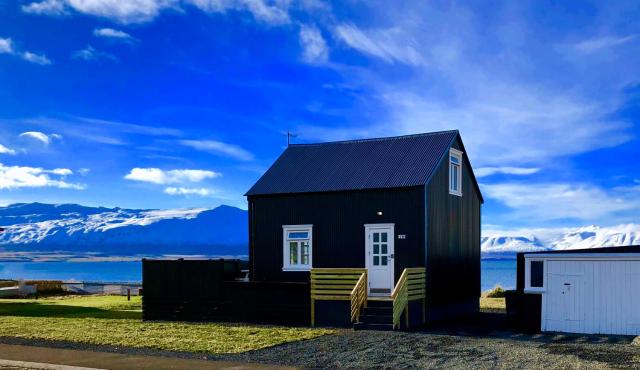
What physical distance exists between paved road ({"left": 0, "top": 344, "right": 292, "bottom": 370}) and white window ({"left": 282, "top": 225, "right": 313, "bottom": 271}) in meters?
10.3

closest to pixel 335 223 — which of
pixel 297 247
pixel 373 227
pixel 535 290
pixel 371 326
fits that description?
pixel 373 227

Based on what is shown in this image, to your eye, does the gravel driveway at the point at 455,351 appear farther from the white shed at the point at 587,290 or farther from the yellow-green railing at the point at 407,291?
the yellow-green railing at the point at 407,291

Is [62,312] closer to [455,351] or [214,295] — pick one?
[214,295]

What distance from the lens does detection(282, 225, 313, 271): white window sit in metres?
25.5

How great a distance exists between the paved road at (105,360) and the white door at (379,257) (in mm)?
10147

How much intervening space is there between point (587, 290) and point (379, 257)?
6904 mm

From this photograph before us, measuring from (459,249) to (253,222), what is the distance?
7945 millimetres

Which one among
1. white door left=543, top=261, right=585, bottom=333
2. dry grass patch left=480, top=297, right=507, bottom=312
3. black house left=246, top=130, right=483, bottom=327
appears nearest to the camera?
white door left=543, top=261, right=585, bottom=333

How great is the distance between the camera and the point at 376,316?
21.4 m

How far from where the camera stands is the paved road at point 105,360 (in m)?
14.3

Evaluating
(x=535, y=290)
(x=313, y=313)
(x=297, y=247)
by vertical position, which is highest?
(x=297, y=247)

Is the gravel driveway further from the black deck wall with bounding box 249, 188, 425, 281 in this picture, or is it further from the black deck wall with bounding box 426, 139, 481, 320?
the black deck wall with bounding box 426, 139, 481, 320

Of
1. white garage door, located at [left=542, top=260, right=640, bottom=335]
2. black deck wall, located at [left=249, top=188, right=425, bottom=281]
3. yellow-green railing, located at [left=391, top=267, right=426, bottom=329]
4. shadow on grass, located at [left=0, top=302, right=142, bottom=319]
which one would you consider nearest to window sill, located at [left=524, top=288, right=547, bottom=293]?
white garage door, located at [left=542, top=260, right=640, bottom=335]

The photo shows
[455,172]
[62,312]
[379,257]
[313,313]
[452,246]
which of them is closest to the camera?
[313,313]
